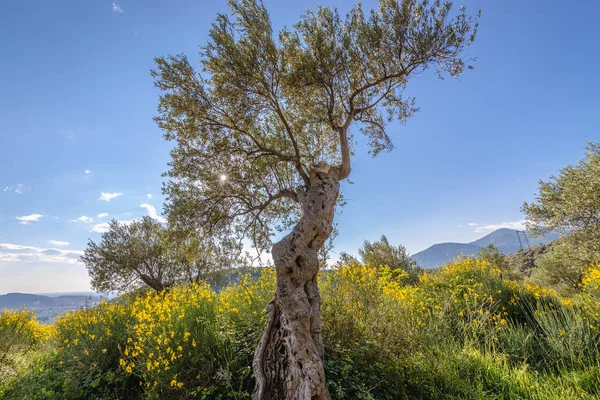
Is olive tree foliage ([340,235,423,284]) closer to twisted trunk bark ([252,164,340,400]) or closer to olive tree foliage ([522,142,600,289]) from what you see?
olive tree foliage ([522,142,600,289])

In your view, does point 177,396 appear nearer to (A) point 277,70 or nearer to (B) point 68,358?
(B) point 68,358

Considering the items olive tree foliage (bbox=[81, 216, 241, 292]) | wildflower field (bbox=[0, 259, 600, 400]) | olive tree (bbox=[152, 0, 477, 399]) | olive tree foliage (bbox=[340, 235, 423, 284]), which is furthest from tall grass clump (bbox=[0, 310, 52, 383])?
Answer: olive tree foliage (bbox=[340, 235, 423, 284])

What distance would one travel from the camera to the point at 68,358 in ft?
18.1

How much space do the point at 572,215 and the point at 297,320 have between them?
18.3m

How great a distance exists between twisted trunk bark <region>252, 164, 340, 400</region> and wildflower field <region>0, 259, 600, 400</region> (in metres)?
0.53

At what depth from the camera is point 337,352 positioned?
185 inches

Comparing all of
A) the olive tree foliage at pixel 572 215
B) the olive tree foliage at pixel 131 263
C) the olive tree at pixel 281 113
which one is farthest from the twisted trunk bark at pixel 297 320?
the olive tree foliage at pixel 572 215

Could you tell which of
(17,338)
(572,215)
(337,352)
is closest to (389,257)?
(572,215)

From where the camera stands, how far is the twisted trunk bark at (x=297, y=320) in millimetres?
3492

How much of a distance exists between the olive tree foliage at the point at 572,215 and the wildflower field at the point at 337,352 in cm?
947

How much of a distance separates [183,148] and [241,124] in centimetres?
159

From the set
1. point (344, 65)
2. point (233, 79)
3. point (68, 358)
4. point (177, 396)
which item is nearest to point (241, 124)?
point (233, 79)

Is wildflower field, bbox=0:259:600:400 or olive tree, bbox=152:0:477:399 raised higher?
olive tree, bbox=152:0:477:399

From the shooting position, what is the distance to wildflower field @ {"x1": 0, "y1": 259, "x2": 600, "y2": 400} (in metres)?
4.05
